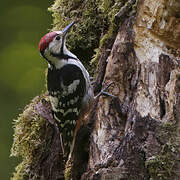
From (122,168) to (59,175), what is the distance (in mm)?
816

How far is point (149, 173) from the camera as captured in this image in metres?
2.28

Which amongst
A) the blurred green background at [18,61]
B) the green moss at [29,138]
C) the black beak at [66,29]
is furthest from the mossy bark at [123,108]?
the blurred green background at [18,61]

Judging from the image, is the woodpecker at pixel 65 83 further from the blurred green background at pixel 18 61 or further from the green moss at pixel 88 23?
the blurred green background at pixel 18 61

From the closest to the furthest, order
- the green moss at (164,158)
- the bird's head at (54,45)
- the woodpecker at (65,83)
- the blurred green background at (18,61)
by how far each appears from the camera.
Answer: the green moss at (164,158) → the woodpecker at (65,83) → the bird's head at (54,45) → the blurred green background at (18,61)

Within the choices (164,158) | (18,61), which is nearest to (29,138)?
(164,158)

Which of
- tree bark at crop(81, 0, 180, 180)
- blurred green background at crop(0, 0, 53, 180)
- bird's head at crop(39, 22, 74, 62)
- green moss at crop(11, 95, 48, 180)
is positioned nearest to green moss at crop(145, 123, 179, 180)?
tree bark at crop(81, 0, 180, 180)

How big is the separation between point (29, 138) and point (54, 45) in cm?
81

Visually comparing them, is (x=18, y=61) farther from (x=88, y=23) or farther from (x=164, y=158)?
(x=164, y=158)

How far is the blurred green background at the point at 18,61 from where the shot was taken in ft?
14.8

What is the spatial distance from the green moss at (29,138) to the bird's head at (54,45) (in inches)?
18.0

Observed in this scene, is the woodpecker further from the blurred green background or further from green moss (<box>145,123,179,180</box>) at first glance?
the blurred green background

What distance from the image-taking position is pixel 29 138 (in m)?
3.21

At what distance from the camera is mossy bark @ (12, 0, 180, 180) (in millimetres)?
2334

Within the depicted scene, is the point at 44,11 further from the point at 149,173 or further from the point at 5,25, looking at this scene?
the point at 149,173
